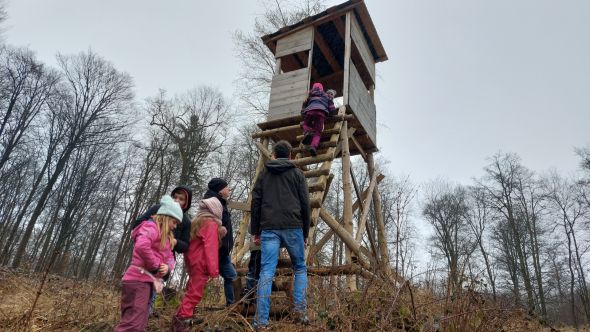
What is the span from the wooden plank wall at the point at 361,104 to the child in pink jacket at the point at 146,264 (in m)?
5.08

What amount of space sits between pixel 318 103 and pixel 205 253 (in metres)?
3.88

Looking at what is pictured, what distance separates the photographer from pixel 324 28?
9.27 meters

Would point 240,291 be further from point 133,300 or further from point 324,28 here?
point 324,28

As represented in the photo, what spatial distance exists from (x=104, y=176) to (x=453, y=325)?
1162 inches

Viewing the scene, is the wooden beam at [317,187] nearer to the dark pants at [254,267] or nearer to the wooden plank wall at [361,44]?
the dark pants at [254,267]

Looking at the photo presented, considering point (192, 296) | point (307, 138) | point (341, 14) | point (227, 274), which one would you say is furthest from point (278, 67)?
point (192, 296)

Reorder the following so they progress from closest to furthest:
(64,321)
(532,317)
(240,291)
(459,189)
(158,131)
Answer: (532,317) → (64,321) → (240,291) → (158,131) → (459,189)

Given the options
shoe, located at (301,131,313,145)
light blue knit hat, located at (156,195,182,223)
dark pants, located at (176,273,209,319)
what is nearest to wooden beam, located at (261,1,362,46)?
shoe, located at (301,131,313,145)

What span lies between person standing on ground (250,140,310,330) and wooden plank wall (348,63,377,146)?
3731mm

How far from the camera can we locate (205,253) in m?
3.83

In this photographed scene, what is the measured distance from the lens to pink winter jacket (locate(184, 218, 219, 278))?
12.3 ft

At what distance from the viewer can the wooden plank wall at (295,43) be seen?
28.0ft

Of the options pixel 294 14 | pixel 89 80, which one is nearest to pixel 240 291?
pixel 294 14

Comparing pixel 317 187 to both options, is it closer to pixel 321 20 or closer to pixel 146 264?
pixel 146 264
